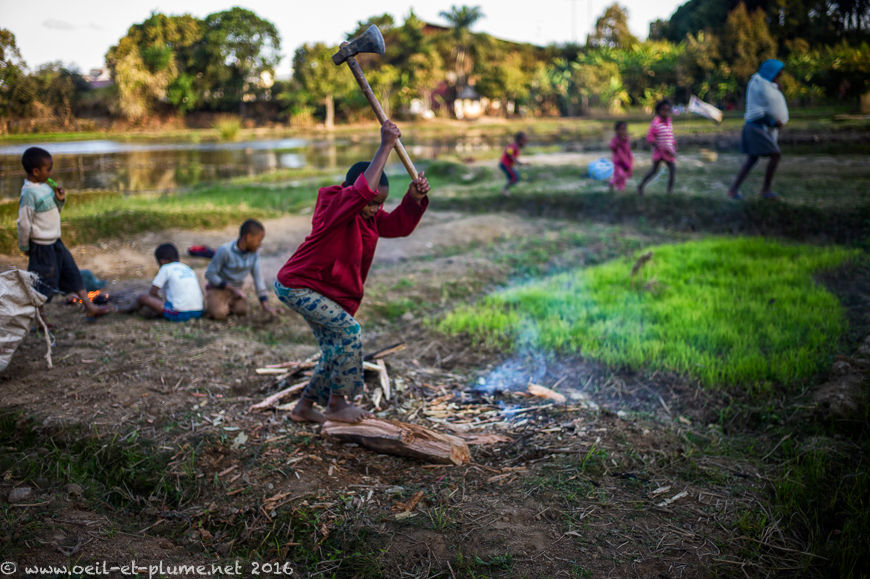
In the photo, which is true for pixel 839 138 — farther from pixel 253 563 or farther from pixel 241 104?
pixel 241 104

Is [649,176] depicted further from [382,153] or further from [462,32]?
[462,32]

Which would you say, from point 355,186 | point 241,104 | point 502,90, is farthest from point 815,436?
point 502,90

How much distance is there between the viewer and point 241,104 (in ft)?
124

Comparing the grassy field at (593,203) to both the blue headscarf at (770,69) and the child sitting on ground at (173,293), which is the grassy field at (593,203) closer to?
A: the blue headscarf at (770,69)

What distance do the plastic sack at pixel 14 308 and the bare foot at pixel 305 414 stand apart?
1.89m

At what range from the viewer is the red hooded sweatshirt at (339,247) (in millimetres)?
2832

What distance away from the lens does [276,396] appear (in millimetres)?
3535

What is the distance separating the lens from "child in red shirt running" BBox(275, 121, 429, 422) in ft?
8.96

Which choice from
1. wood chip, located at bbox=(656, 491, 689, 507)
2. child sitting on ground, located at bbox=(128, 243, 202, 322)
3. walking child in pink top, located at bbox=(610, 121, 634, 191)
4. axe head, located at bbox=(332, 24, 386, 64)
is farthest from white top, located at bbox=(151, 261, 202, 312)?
walking child in pink top, located at bbox=(610, 121, 634, 191)

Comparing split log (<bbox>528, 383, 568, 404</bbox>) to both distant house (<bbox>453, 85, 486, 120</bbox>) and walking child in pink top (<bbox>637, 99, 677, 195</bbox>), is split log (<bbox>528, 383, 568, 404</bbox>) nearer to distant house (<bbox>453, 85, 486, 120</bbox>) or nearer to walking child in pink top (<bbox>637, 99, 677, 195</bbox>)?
walking child in pink top (<bbox>637, 99, 677, 195</bbox>)

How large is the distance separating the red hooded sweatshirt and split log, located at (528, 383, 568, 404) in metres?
1.45

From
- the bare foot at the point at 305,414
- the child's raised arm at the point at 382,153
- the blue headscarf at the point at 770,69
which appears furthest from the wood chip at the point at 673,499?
the blue headscarf at the point at 770,69

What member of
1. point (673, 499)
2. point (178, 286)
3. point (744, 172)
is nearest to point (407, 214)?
point (673, 499)

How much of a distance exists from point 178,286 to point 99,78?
7.90 metres
